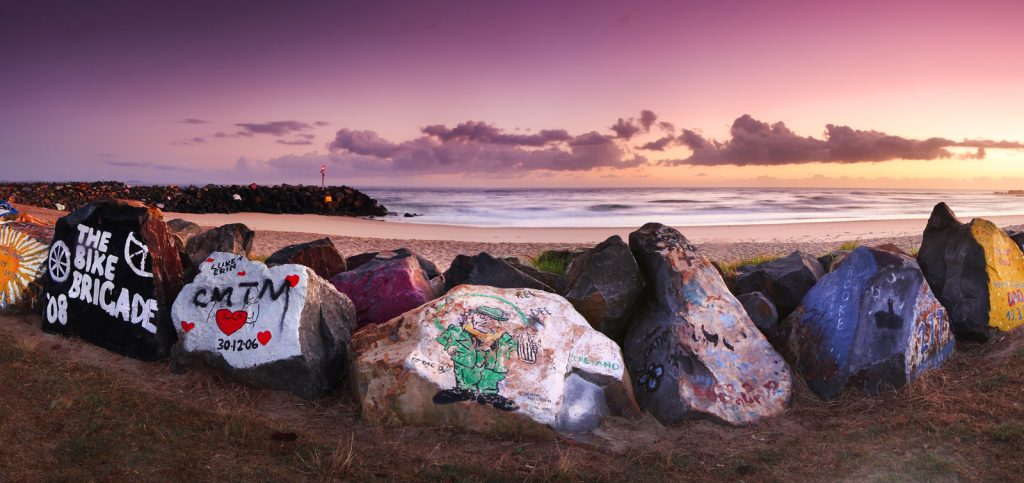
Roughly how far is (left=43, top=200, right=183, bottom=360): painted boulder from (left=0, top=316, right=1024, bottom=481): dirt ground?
471 mm

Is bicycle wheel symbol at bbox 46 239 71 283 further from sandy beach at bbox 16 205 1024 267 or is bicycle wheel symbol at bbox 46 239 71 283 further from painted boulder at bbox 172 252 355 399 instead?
sandy beach at bbox 16 205 1024 267

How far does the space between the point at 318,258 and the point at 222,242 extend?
59.4 inches

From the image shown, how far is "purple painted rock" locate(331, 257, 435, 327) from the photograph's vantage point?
5.95 metres

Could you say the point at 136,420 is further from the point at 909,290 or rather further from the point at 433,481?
the point at 909,290

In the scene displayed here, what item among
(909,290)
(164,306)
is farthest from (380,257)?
(909,290)

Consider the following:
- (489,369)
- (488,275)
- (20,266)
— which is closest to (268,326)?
(489,369)

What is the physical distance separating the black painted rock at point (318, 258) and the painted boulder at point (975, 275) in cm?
Answer: 597

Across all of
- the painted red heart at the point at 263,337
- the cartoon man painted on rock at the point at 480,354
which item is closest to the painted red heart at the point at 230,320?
the painted red heart at the point at 263,337

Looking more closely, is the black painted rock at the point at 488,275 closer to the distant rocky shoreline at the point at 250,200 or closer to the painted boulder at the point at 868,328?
the painted boulder at the point at 868,328

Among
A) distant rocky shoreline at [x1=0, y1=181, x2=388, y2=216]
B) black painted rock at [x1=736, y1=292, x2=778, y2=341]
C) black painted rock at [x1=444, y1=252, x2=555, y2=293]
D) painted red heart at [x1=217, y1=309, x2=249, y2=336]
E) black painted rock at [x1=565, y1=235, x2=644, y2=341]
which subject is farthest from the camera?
distant rocky shoreline at [x1=0, y1=181, x2=388, y2=216]

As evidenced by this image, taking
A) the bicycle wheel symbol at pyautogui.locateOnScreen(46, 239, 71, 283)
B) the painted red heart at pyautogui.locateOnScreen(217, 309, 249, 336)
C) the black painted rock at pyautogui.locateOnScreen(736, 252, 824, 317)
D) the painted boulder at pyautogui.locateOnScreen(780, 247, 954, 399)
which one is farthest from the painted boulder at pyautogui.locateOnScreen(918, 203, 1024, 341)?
the bicycle wheel symbol at pyautogui.locateOnScreen(46, 239, 71, 283)

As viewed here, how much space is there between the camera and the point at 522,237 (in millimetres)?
22906

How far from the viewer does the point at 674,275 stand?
225 inches

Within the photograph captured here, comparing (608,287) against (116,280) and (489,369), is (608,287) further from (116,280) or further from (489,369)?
(116,280)
